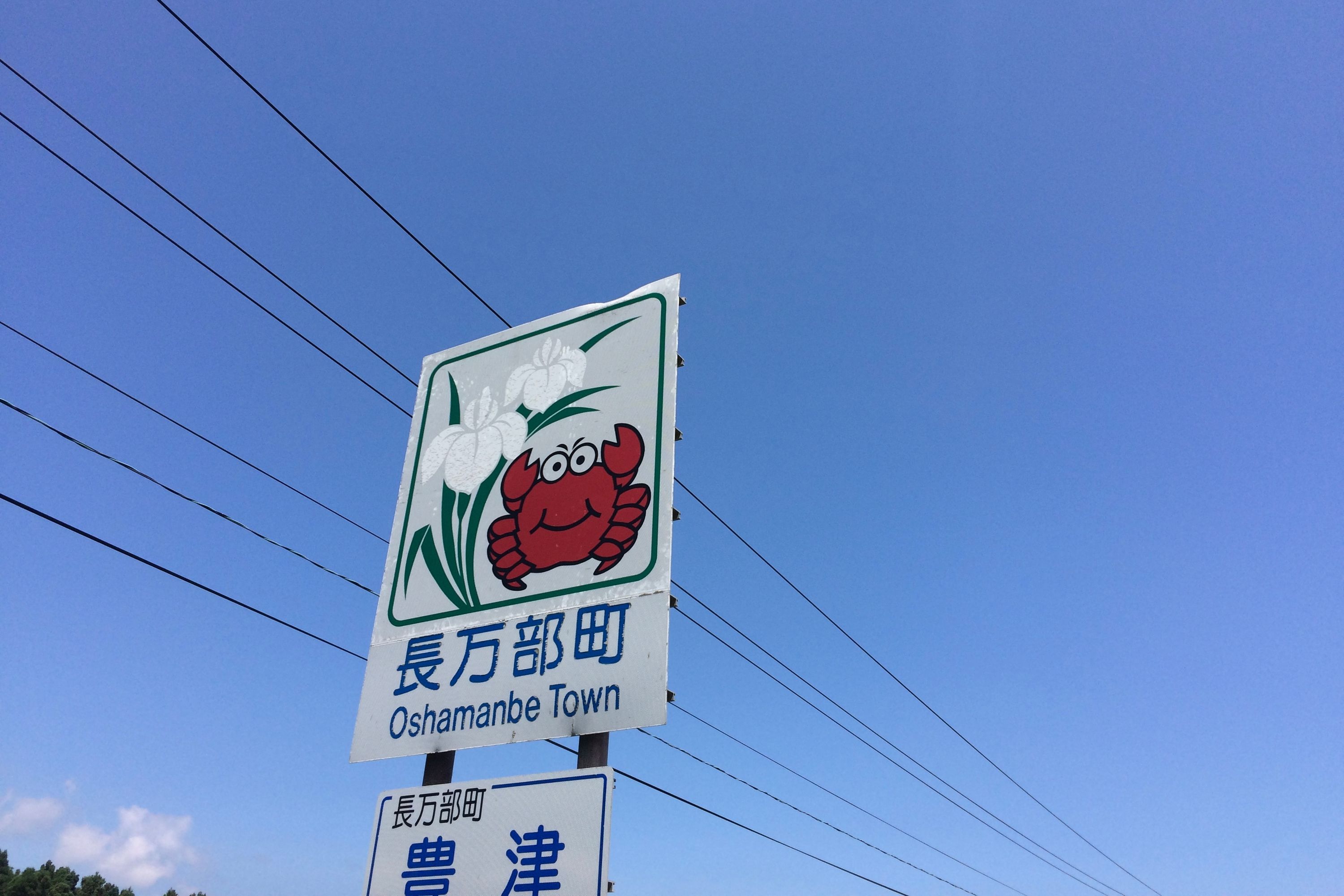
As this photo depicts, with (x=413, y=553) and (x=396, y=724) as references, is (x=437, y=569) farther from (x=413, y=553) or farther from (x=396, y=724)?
(x=396, y=724)

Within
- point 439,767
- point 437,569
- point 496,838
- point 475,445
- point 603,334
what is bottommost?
point 496,838

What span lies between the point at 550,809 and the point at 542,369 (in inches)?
141

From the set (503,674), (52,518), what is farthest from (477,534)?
(52,518)

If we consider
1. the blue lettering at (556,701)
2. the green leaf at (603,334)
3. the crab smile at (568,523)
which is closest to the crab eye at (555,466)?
the crab smile at (568,523)

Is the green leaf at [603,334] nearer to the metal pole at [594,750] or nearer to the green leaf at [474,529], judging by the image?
the green leaf at [474,529]

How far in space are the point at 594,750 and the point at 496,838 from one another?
0.79 metres

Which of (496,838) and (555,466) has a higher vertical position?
(555,466)

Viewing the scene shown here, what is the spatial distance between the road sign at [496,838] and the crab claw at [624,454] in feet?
6.86

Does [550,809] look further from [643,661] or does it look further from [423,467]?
[423,467]

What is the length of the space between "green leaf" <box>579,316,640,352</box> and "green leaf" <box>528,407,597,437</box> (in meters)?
0.56

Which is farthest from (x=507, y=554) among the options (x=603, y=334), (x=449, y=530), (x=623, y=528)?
(x=603, y=334)

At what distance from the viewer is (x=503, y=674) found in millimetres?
5750

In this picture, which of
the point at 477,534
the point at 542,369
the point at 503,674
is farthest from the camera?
the point at 542,369

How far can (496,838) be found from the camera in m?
5.07
